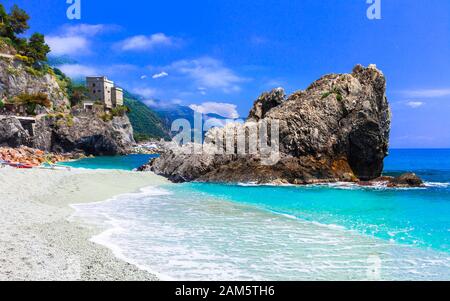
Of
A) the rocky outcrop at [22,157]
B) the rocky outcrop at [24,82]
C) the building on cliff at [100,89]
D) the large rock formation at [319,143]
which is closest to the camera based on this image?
the large rock formation at [319,143]

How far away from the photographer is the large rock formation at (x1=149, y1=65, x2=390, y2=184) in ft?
120

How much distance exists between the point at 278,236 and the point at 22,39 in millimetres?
103921

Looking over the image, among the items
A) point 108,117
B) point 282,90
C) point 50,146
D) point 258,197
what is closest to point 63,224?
point 258,197

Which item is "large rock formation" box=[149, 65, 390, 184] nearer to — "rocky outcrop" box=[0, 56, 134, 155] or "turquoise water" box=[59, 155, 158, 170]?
"turquoise water" box=[59, 155, 158, 170]

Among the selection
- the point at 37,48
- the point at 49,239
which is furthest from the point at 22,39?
the point at 49,239

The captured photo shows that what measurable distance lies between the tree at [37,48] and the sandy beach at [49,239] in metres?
81.7

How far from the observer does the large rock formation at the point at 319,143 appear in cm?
3647

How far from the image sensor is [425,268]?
10367 mm

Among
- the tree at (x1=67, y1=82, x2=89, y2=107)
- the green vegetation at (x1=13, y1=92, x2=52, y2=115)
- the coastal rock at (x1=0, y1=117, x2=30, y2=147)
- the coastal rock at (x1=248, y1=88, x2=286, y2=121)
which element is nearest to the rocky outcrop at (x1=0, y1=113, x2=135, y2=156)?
the coastal rock at (x1=0, y1=117, x2=30, y2=147)

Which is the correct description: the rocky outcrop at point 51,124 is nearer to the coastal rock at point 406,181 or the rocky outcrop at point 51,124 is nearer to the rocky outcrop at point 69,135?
the rocky outcrop at point 69,135

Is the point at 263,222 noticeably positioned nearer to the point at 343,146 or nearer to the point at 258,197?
the point at 258,197

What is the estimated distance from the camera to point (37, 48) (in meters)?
96.8

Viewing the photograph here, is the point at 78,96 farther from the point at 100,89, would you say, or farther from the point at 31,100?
the point at 31,100

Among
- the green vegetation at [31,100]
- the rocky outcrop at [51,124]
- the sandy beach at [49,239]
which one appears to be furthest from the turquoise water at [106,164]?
the sandy beach at [49,239]
